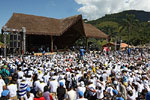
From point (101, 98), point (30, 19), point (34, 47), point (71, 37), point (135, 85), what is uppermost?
point (30, 19)

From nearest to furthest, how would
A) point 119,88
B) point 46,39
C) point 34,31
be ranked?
point 119,88
point 34,31
point 46,39

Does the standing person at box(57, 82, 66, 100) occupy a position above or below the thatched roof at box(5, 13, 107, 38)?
below

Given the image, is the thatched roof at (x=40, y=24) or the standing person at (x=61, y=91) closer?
the standing person at (x=61, y=91)

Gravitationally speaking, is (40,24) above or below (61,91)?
above

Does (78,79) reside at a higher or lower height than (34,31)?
lower

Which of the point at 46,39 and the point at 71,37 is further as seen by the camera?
the point at 71,37

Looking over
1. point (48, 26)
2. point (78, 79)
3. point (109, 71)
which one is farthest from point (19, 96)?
point (48, 26)

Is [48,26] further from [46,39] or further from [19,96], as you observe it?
[19,96]

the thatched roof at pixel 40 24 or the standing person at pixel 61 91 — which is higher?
the thatched roof at pixel 40 24

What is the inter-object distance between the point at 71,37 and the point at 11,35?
15.7 meters

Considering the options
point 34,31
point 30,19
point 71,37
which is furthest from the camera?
point 71,37

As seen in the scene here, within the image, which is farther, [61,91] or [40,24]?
[40,24]

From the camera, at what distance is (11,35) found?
559 inches

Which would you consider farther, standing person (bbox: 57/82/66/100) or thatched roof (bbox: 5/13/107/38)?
thatched roof (bbox: 5/13/107/38)
